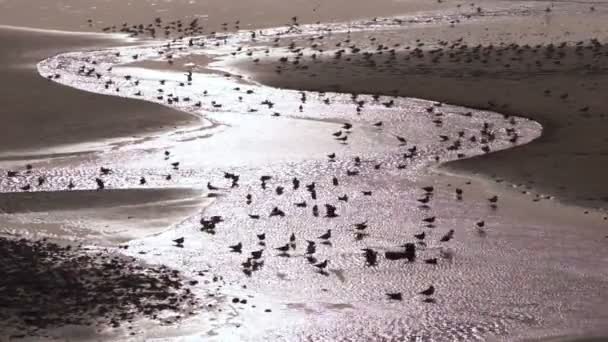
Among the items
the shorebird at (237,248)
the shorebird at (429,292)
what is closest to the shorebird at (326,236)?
the shorebird at (237,248)

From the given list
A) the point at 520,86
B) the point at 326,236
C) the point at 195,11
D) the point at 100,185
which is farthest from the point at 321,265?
the point at 195,11

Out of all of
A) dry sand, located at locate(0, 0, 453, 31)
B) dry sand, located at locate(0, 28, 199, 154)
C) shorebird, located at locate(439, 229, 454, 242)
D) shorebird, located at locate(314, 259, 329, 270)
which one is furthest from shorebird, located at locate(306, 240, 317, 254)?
dry sand, located at locate(0, 0, 453, 31)

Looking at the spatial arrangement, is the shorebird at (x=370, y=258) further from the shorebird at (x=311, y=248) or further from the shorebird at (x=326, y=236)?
the shorebird at (x=326, y=236)

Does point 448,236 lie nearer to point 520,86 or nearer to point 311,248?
point 311,248

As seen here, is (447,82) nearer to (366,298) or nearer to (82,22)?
(366,298)

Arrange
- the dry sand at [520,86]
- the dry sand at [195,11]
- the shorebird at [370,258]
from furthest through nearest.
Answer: the dry sand at [195,11]
the dry sand at [520,86]
the shorebird at [370,258]

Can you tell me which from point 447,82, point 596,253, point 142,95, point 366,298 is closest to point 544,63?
point 447,82

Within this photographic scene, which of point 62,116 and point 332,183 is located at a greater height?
point 62,116

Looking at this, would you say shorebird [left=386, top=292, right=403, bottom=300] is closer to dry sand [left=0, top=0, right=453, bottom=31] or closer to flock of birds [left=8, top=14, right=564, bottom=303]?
flock of birds [left=8, top=14, right=564, bottom=303]
